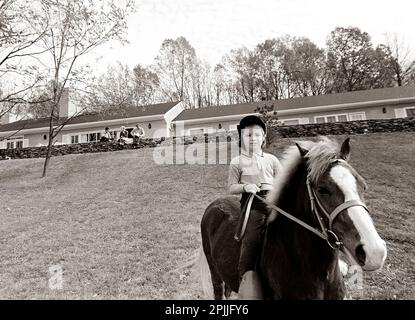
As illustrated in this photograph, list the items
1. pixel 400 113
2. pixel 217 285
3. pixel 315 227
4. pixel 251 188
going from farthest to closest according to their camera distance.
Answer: pixel 400 113, pixel 217 285, pixel 251 188, pixel 315 227

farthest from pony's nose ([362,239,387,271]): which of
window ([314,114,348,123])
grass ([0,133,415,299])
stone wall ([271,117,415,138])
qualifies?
window ([314,114,348,123])

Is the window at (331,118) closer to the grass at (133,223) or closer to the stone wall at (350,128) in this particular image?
the stone wall at (350,128)

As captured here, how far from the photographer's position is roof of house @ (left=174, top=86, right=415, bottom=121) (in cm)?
2588

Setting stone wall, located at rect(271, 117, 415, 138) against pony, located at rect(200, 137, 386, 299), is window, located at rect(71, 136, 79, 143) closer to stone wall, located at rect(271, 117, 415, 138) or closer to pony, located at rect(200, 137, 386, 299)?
stone wall, located at rect(271, 117, 415, 138)

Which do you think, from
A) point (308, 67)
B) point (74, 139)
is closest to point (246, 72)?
point (308, 67)

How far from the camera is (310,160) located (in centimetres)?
275

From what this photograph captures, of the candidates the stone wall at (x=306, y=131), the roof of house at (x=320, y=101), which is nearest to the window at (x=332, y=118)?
the roof of house at (x=320, y=101)

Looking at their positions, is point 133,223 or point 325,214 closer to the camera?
point 325,214

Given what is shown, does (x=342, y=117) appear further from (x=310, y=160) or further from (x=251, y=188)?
(x=310, y=160)

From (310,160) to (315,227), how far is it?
1.88ft

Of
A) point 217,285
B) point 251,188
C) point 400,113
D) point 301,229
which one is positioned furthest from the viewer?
point 400,113

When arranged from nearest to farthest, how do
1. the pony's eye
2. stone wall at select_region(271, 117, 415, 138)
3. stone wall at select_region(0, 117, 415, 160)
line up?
1. the pony's eye
2. stone wall at select_region(271, 117, 415, 138)
3. stone wall at select_region(0, 117, 415, 160)

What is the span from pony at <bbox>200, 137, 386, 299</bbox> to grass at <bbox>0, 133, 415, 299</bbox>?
3.85 meters
